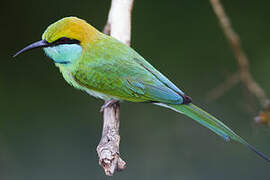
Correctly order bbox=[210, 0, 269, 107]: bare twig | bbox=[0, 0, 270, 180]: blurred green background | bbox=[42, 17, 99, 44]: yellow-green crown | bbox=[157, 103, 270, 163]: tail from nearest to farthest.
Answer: bbox=[157, 103, 270, 163]: tail < bbox=[42, 17, 99, 44]: yellow-green crown < bbox=[210, 0, 269, 107]: bare twig < bbox=[0, 0, 270, 180]: blurred green background

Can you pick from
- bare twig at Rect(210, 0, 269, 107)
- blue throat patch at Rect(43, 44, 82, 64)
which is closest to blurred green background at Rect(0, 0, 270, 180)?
bare twig at Rect(210, 0, 269, 107)

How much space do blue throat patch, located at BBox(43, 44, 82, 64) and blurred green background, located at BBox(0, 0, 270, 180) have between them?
4.31ft

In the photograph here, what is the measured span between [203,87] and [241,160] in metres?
0.84

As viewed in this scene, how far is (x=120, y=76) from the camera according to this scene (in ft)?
8.45

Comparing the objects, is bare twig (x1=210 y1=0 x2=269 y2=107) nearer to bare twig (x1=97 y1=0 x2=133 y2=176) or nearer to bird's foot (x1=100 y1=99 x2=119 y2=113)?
bare twig (x1=97 y1=0 x2=133 y2=176)

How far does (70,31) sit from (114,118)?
649mm

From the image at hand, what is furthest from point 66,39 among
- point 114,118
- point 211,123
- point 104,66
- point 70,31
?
point 211,123

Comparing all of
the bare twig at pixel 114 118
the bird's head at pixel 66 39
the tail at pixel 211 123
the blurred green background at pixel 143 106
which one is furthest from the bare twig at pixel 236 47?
the bird's head at pixel 66 39

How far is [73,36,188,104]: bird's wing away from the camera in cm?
256

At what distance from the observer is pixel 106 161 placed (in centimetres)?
184

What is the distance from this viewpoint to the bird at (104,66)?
99.8 inches

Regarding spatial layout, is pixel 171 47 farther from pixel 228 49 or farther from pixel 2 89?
pixel 2 89

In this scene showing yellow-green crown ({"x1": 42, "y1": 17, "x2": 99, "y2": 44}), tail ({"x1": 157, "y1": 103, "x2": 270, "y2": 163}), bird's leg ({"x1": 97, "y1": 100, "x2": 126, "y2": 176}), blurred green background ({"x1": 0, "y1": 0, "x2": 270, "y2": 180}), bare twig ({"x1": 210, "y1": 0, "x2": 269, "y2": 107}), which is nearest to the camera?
bird's leg ({"x1": 97, "y1": 100, "x2": 126, "y2": 176})

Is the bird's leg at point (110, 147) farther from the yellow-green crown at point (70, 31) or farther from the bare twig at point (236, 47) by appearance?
the bare twig at point (236, 47)
